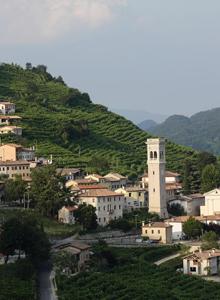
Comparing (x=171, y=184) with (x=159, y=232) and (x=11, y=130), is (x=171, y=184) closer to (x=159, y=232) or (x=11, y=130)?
(x=159, y=232)

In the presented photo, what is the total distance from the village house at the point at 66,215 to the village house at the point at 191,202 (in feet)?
Answer: 42.4

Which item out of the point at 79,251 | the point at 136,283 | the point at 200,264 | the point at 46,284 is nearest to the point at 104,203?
the point at 200,264

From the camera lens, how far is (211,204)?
72.8 m

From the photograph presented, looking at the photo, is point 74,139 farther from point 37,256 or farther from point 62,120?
point 37,256

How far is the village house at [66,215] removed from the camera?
6362cm

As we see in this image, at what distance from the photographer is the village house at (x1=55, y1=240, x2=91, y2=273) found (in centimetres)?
5328

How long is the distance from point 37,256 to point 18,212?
391 inches

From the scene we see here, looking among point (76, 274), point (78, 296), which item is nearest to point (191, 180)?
point (76, 274)

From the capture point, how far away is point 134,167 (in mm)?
87062

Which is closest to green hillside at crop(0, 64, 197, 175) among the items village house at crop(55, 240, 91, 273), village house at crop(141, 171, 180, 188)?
village house at crop(141, 171, 180, 188)

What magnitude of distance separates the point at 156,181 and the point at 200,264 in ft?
46.7

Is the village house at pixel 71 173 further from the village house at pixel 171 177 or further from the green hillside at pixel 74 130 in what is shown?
the village house at pixel 171 177

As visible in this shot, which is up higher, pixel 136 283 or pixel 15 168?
pixel 15 168

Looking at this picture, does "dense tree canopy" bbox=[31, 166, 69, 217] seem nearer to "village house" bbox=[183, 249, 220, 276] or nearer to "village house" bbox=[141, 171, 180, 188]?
"village house" bbox=[183, 249, 220, 276]
